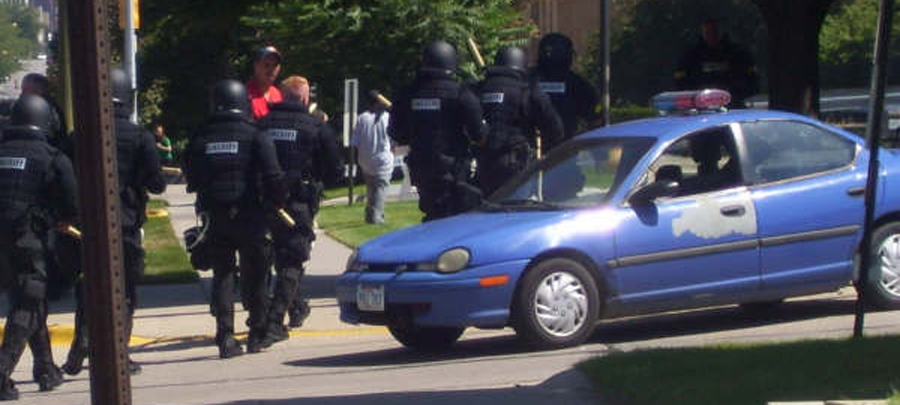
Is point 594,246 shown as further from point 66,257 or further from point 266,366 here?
point 66,257

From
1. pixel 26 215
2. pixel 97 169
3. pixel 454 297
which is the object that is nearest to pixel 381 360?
pixel 454 297

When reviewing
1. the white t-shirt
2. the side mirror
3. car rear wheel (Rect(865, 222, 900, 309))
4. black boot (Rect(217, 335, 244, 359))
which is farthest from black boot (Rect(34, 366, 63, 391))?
the white t-shirt

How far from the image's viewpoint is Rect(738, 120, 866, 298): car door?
10.5 meters

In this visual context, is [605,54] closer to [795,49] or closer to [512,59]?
[795,49]

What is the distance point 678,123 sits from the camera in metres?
10.7

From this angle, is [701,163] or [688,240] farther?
[701,163]

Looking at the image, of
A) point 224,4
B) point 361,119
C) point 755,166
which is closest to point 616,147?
point 755,166

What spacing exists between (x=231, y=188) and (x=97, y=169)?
5.54 m

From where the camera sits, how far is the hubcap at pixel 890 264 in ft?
35.0

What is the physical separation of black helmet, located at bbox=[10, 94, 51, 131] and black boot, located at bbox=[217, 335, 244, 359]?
6.30ft

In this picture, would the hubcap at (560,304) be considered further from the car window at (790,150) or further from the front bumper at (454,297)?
the car window at (790,150)

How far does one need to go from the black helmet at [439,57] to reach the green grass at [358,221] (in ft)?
19.6

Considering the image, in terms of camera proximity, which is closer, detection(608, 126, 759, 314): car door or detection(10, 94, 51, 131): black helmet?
detection(10, 94, 51, 131): black helmet

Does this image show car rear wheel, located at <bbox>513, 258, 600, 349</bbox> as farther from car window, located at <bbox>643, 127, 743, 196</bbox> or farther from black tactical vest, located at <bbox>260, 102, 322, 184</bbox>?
black tactical vest, located at <bbox>260, 102, 322, 184</bbox>
